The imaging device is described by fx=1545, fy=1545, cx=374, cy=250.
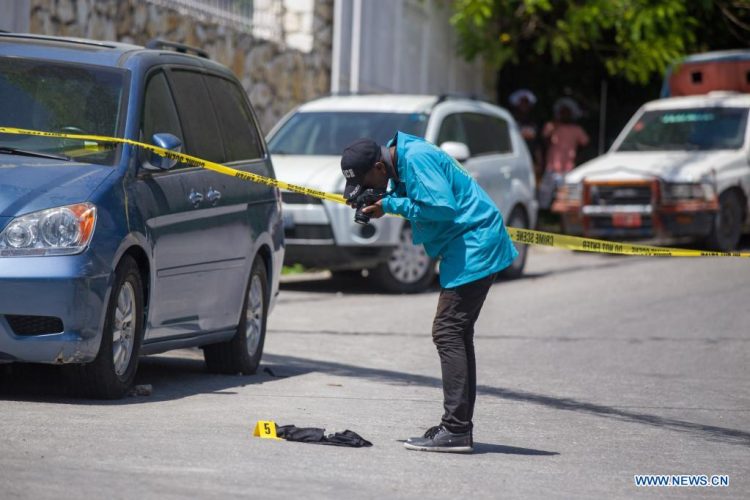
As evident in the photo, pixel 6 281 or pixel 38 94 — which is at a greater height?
pixel 38 94

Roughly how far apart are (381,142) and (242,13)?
491 centimetres

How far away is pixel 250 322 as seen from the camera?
975 centimetres

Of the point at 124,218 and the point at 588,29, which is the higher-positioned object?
the point at 588,29

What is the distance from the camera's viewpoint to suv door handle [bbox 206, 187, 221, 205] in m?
8.88

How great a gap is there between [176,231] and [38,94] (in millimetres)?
1069

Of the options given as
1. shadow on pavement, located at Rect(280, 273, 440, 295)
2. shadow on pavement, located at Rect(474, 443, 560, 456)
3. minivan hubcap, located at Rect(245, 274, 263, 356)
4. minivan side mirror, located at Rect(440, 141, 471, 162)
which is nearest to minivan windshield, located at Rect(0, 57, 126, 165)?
minivan hubcap, located at Rect(245, 274, 263, 356)

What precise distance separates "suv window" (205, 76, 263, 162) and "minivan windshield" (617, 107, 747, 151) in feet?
40.4

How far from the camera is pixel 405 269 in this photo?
629 inches

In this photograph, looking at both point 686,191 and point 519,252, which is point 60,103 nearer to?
point 519,252

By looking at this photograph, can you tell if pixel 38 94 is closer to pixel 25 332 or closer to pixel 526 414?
pixel 25 332

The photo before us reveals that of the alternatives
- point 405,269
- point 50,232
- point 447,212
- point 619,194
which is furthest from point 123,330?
point 619,194

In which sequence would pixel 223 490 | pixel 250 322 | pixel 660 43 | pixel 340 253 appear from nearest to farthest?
1. pixel 223 490
2. pixel 250 322
3. pixel 340 253
4. pixel 660 43

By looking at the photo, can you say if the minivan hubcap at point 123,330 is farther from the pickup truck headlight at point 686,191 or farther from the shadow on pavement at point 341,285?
the pickup truck headlight at point 686,191

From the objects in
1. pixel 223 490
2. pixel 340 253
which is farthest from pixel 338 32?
pixel 223 490
